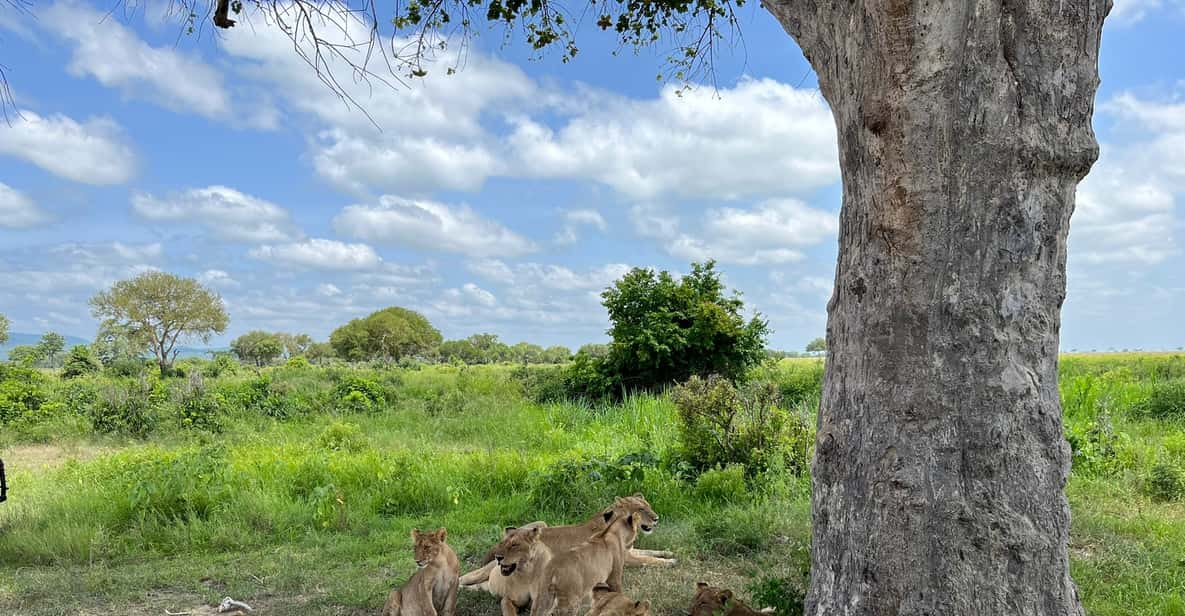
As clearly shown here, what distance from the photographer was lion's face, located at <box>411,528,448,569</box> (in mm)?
5188

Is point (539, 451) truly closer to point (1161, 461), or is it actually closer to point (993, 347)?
point (1161, 461)

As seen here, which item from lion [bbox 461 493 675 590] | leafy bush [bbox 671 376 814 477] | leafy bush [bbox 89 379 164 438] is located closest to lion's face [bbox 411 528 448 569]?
lion [bbox 461 493 675 590]

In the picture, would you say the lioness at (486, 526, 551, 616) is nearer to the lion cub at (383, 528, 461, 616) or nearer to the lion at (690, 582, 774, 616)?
the lion cub at (383, 528, 461, 616)

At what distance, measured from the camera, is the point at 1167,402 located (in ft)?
50.2

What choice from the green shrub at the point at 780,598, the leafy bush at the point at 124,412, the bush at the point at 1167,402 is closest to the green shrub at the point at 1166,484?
the bush at the point at 1167,402

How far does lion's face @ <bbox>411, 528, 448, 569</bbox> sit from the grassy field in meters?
0.73

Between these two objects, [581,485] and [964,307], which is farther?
[581,485]

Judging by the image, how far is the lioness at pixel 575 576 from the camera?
16.5ft

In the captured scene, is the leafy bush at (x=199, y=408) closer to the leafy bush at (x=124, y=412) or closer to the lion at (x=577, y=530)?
the leafy bush at (x=124, y=412)

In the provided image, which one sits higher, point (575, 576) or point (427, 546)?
point (427, 546)

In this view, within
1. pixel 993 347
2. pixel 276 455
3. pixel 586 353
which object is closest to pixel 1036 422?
pixel 993 347

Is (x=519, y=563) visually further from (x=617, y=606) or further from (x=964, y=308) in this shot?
(x=964, y=308)

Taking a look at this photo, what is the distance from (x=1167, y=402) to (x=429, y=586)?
51.6 ft

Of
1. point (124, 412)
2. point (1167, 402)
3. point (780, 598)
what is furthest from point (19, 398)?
point (1167, 402)
